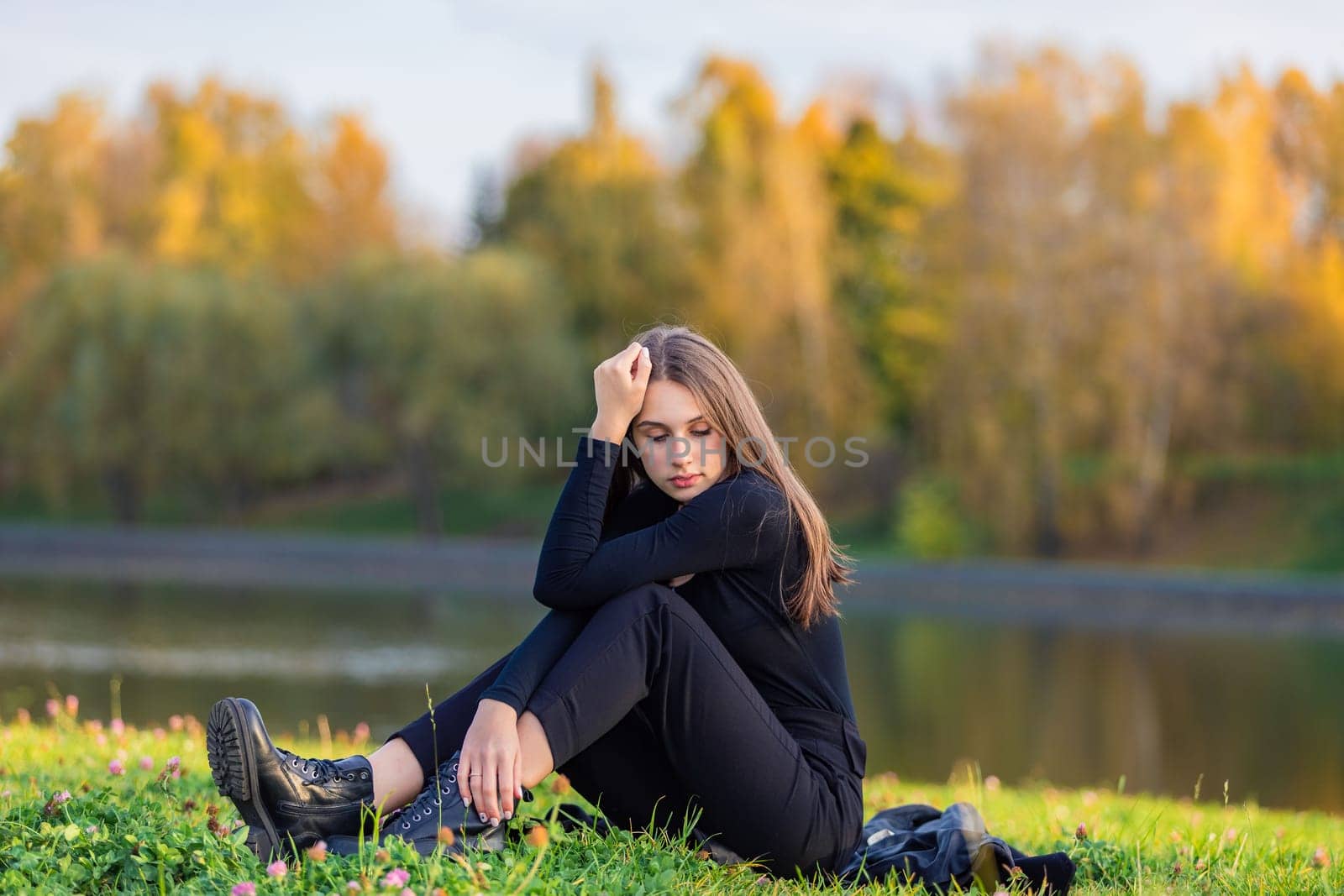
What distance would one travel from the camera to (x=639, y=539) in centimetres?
283

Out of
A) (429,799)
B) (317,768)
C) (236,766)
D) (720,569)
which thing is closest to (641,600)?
(720,569)

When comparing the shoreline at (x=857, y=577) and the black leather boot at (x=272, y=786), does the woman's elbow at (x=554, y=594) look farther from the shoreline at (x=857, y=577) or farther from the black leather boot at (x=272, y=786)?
the shoreline at (x=857, y=577)

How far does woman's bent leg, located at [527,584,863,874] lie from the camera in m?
2.64

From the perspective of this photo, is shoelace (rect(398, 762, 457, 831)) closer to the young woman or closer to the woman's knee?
the young woman

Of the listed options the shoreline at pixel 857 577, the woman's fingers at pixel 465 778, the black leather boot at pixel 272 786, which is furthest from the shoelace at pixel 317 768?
the shoreline at pixel 857 577

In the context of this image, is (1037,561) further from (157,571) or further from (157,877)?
(157,877)

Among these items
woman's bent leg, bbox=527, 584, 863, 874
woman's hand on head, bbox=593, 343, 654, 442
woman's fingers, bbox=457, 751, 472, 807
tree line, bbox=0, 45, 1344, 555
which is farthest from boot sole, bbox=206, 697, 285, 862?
tree line, bbox=0, 45, 1344, 555

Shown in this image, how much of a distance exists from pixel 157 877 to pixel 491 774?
0.61m

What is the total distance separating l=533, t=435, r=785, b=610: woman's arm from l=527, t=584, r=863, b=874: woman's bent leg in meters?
→ 0.07

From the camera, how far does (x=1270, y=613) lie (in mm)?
15672

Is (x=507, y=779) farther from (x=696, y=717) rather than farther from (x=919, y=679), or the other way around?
(x=919, y=679)

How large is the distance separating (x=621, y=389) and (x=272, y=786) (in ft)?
3.51

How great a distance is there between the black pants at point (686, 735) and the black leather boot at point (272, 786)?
20cm

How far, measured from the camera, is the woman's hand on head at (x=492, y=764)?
8.37 ft
